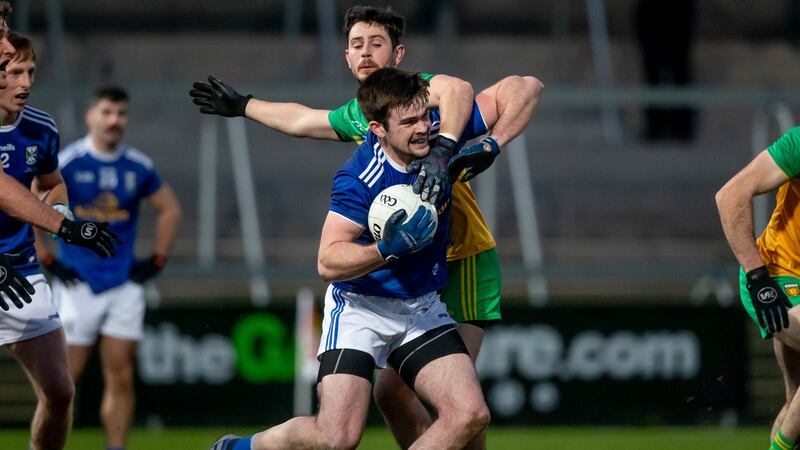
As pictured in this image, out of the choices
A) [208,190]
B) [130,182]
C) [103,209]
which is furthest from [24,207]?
[208,190]

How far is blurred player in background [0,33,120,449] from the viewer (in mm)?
7531

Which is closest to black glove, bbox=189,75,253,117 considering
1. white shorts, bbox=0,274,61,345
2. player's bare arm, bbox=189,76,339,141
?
player's bare arm, bbox=189,76,339,141

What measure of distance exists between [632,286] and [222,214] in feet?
14.1

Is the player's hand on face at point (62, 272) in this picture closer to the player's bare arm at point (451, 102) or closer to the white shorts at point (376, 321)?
the white shorts at point (376, 321)

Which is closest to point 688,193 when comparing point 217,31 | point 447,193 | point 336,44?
point 336,44

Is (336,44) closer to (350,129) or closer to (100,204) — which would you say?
(100,204)

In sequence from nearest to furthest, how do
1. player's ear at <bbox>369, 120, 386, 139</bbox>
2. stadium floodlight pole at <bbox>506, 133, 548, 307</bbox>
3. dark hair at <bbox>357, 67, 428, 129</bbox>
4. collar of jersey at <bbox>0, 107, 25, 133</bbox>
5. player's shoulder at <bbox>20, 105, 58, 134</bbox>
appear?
dark hair at <bbox>357, 67, 428, 129</bbox> → player's ear at <bbox>369, 120, 386, 139</bbox> → collar of jersey at <bbox>0, 107, 25, 133</bbox> → player's shoulder at <bbox>20, 105, 58, 134</bbox> → stadium floodlight pole at <bbox>506, 133, 548, 307</bbox>

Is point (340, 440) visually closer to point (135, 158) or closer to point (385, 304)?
point (385, 304)

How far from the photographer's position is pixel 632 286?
602 inches

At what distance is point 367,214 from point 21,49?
85.3 inches

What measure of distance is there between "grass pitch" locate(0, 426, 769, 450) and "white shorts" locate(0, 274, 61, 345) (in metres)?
3.43

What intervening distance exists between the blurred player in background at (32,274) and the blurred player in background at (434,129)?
916 mm

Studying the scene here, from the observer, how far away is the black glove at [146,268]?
10.8 m

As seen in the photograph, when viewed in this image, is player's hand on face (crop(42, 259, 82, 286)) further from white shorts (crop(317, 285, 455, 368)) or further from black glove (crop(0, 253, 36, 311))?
white shorts (crop(317, 285, 455, 368))
